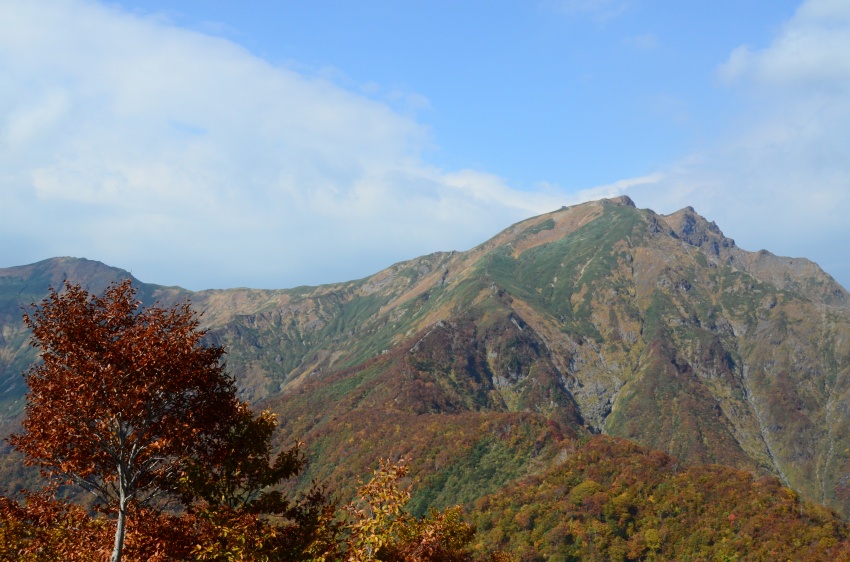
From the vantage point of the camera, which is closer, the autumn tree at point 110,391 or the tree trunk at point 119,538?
the tree trunk at point 119,538

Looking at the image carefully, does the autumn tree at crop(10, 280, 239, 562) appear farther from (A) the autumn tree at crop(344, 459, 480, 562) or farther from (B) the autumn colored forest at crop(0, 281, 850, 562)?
(A) the autumn tree at crop(344, 459, 480, 562)

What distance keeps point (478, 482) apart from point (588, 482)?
3967 centimetres

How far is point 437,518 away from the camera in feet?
83.8

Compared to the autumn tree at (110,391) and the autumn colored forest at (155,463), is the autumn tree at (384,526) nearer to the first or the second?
the autumn colored forest at (155,463)

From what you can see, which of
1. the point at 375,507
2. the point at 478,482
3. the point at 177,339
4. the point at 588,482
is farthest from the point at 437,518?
the point at 478,482

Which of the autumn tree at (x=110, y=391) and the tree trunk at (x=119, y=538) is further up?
the autumn tree at (x=110, y=391)

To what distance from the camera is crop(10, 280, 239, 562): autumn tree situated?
62.6 ft

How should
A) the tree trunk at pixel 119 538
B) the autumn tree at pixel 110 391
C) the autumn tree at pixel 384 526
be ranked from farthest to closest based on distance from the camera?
1. the autumn tree at pixel 110 391
2. the tree trunk at pixel 119 538
3. the autumn tree at pixel 384 526

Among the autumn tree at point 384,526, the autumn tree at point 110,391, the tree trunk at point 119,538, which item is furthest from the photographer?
the autumn tree at point 110,391

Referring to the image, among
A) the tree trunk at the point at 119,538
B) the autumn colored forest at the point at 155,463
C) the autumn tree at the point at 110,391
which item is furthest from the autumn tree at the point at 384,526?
the tree trunk at the point at 119,538

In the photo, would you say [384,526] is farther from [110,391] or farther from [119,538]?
[110,391]

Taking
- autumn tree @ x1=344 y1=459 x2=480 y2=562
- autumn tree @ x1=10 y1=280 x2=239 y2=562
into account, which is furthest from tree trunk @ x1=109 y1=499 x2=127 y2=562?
autumn tree @ x1=344 y1=459 x2=480 y2=562

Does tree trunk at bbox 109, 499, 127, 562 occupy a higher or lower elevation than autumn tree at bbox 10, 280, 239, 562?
lower

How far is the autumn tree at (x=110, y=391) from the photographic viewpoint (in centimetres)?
1908
